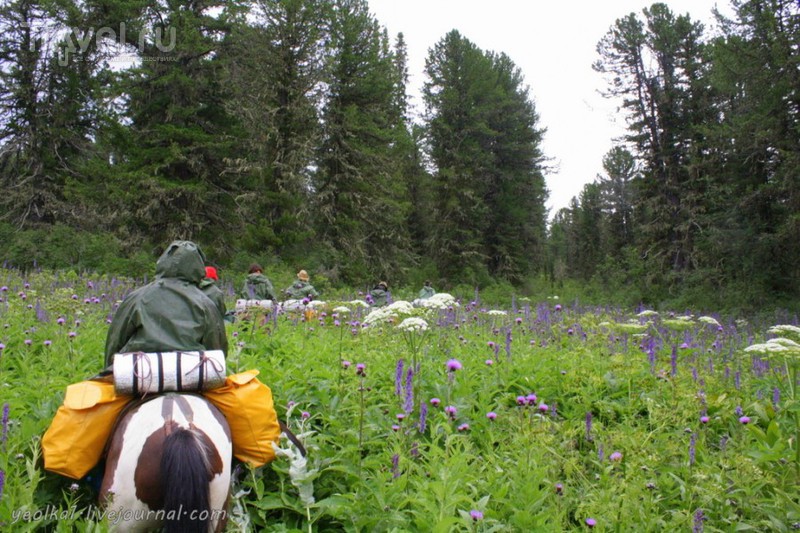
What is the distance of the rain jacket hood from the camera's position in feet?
13.0

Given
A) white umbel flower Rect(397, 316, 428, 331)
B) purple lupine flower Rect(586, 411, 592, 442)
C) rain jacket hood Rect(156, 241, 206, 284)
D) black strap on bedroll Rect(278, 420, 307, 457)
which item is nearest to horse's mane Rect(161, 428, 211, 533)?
black strap on bedroll Rect(278, 420, 307, 457)

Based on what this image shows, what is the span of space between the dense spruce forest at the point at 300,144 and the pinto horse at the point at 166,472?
18602 millimetres

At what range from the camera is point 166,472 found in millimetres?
2877

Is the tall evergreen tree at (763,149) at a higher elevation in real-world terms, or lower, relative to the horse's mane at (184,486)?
higher

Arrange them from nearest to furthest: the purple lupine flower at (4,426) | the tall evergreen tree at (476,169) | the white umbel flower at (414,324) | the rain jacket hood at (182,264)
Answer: the purple lupine flower at (4,426)
the rain jacket hood at (182,264)
the white umbel flower at (414,324)
the tall evergreen tree at (476,169)

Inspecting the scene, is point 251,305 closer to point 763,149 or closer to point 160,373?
point 160,373

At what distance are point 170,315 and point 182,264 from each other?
42 cm

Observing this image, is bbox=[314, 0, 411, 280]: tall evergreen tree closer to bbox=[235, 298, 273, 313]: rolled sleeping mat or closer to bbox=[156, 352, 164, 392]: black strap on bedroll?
bbox=[235, 298, 273, 313]: rolled sleeping mat

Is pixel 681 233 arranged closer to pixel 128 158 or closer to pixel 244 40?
pixel 244 40

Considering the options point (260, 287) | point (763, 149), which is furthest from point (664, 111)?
point (260, 287)

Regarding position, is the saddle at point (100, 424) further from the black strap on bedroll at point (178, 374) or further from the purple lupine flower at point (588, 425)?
the purple lupine flower at point (588, 425)

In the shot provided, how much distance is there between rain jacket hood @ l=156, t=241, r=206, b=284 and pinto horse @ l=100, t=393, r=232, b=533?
41.2 inches

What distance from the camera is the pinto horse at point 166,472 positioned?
285 centimetres

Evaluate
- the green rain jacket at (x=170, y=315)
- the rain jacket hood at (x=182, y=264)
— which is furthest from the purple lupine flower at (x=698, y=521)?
the rain jacket hood at (x=182, y=264)
